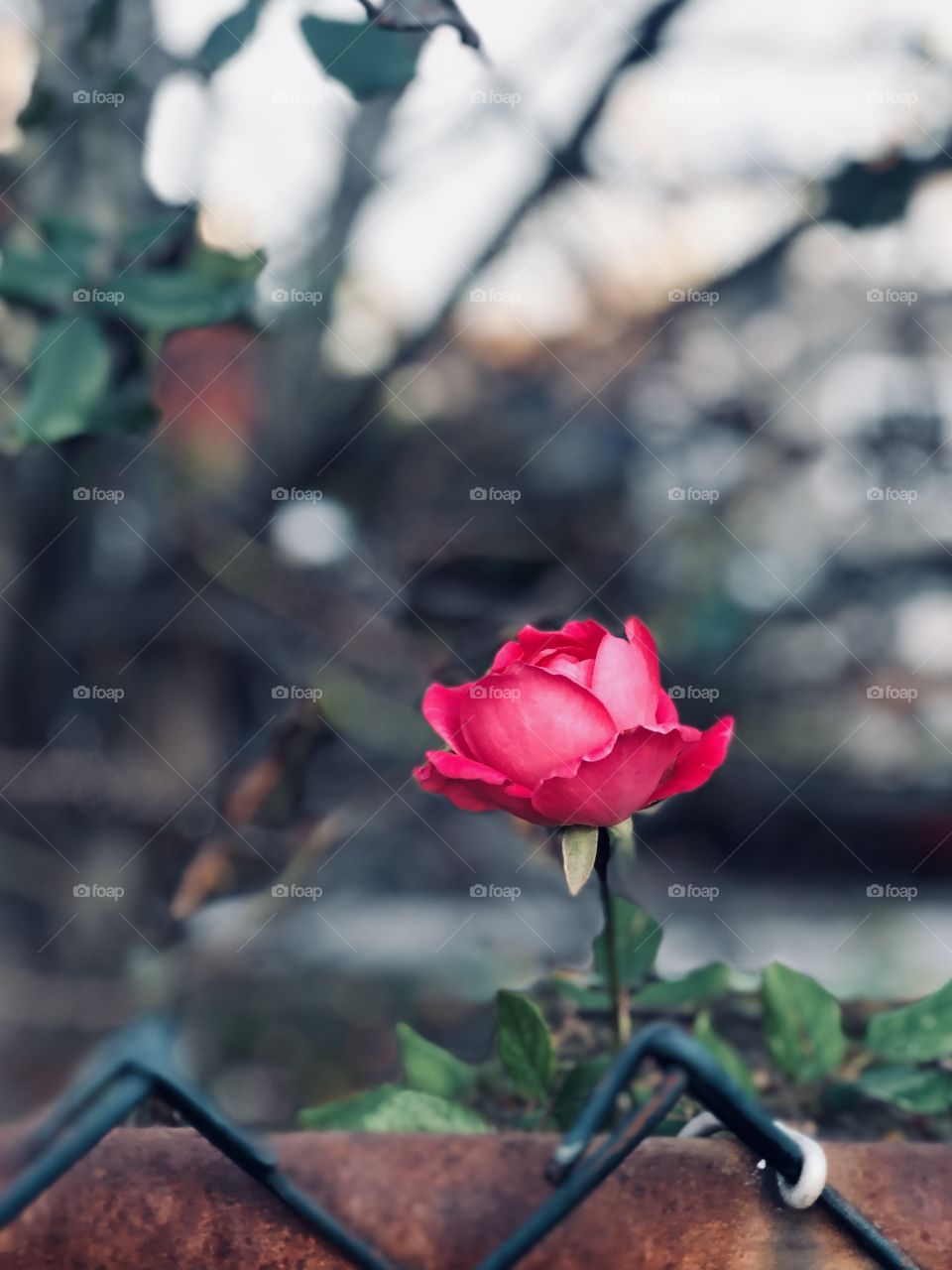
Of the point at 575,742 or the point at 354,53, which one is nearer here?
the point at 575,742

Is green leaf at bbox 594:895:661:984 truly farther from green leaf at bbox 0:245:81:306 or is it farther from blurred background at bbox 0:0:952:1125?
green leaf at bbox 0:245:81:306

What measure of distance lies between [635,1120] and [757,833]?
2.47 feet

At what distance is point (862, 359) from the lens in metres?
0.82

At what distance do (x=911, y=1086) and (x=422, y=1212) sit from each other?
30cm

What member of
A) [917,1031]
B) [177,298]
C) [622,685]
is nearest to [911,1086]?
[917,1031]

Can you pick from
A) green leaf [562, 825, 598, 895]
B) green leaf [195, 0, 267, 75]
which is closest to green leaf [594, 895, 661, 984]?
green leaf [562, 825, 598, 895]

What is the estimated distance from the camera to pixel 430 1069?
47 centimetres

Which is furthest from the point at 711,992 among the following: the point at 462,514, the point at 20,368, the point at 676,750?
the point at 20,368

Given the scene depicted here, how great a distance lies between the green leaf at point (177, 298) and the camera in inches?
19.9

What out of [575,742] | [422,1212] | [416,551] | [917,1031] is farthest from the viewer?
[416,551]

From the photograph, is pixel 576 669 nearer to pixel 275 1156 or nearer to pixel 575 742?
pixel 575 742

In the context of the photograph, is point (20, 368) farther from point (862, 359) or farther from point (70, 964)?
point (862, 359)

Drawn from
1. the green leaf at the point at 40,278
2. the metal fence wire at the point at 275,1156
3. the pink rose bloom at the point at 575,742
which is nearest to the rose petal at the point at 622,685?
the pink rose bloom at the point at 575,742

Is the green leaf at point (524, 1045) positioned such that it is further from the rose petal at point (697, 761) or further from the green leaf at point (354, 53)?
the green leaf at point (354, 53)
